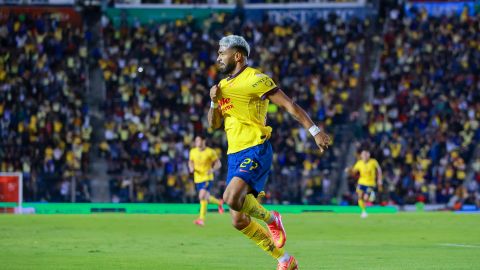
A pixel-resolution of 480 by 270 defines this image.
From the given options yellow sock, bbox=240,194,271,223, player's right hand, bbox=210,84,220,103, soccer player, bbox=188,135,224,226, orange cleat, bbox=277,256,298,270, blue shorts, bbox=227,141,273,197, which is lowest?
soccer player, bbox=188,135,224,226

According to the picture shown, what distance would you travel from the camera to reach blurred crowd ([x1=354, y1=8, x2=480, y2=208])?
39.0 metres

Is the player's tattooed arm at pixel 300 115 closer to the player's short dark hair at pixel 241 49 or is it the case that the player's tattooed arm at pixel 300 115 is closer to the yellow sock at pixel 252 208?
the player's short dark hair at pixel 241 49

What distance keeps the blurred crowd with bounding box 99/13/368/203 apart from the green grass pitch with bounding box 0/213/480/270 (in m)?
7.30

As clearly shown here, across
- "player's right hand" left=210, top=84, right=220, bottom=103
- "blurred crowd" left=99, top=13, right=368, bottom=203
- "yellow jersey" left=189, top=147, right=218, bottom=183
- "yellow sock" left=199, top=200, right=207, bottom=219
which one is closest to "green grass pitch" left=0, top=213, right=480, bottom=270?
"yellow sock" left=199, top=200, right=207, bottom=219

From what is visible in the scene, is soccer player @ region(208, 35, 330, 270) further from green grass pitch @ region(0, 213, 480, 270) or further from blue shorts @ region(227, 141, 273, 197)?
green grass pitch @ region(0, 213, 480, 270)

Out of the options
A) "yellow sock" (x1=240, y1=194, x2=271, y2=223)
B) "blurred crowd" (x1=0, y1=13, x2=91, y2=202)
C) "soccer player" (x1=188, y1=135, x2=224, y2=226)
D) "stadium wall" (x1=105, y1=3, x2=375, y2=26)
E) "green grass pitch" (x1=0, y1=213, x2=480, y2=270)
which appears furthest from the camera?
"stadium wall" (x1=105, y1=3, x2=375, y2=26)

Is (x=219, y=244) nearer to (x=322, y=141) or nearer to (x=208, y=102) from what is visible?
(x=322, y=141)

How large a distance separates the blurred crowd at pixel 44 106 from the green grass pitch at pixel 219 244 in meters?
6.27

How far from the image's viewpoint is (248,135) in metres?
12.0

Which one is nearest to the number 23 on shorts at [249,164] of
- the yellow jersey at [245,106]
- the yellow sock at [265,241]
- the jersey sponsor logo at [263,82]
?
the yellow jersey at [245,106]

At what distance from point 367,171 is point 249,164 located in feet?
77.6

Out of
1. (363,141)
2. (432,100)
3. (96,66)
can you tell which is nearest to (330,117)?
(363,141)

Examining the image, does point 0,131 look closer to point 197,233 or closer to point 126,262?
point 197,233

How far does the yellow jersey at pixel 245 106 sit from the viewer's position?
1199cm
